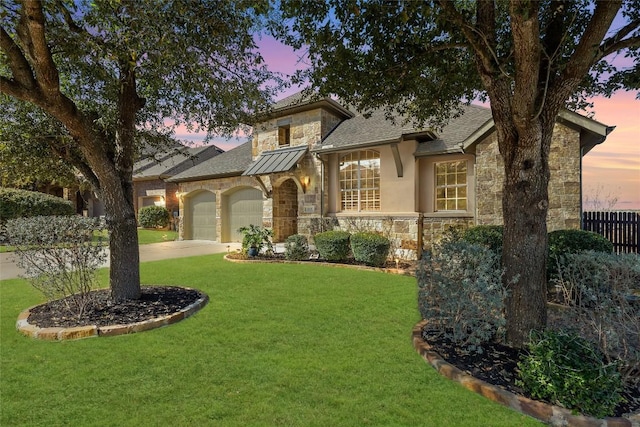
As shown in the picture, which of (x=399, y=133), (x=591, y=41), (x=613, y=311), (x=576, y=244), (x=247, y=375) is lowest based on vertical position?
(x=247, y=375)

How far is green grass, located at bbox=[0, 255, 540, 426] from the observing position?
2881 mm

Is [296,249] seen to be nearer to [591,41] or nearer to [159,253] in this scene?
[159,253]

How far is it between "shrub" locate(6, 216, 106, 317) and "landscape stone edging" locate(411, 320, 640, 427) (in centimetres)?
538

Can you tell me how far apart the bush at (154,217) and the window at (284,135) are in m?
12.1

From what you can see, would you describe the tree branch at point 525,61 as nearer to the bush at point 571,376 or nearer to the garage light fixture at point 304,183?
the bush at point 571,376

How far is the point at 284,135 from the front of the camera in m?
16.0

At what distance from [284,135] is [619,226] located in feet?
42.9

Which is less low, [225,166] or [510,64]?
[225,166]

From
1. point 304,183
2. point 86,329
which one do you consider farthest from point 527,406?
point 304,183

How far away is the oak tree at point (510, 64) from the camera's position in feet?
11.6

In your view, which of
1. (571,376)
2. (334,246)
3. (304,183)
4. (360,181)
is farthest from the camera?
(304,183)

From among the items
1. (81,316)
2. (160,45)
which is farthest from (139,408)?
(160,45)

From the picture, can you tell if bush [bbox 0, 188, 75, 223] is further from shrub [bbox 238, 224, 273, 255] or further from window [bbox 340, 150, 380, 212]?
window [bbox 340, 150, 380, 212]

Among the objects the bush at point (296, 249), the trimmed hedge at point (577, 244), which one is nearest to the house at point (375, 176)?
the bush at point (296, 249)
